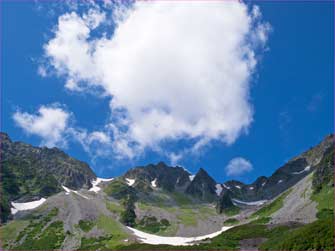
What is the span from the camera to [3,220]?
191125 mm

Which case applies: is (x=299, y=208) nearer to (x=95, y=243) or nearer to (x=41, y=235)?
(x=95, y=243)

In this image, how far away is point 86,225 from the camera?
611 feet

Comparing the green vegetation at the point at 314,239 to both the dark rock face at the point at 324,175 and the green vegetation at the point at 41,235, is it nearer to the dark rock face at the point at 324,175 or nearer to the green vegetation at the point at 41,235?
the dark rock face at the point at 324,175

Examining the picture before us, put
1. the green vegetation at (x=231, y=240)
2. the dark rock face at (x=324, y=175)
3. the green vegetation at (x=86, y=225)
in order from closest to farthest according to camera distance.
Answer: the green vegetation at (x=231, y=240), the dark rock face at (x=324, y=175), the green vegetation at (x=86, y=225)

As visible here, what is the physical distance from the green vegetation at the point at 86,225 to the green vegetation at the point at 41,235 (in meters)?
9.10

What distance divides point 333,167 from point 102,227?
109 m

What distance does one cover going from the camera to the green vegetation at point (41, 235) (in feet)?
501

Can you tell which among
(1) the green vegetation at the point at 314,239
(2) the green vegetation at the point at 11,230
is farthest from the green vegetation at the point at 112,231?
(1) the green vegetation at the point at 314,239

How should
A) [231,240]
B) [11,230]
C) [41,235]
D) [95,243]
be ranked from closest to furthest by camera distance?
[231,240] → [95,243] → [41,235] → [11,230]

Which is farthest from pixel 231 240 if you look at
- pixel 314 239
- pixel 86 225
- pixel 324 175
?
pixel 86 225

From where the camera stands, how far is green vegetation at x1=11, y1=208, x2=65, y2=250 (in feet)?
501

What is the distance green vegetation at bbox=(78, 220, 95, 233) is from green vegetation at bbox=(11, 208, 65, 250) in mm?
9095

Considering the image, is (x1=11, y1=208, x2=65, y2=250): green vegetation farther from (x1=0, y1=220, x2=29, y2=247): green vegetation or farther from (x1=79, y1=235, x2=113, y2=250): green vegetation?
(x1=79, y1=235, x2=113, y2=250): green vegetation

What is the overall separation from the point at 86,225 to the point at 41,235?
82.0 feet
